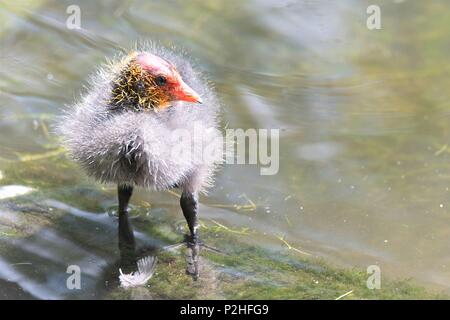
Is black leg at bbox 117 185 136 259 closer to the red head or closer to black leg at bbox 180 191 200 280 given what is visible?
black leg at bbox 180 191 200 280

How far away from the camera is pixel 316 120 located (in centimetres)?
452

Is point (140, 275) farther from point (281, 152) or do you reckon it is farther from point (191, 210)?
point (281, 152)

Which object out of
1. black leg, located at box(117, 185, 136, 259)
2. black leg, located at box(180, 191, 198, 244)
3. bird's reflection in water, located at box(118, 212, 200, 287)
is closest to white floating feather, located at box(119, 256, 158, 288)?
bird's reflection in water, located at box(118, 212, 200, 287)

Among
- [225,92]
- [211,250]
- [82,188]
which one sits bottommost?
[211,250]

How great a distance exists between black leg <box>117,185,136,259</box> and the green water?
0.04 metres

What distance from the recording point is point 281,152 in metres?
4.22

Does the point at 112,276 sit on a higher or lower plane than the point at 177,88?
lower

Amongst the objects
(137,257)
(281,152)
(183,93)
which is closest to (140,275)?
(137,257)

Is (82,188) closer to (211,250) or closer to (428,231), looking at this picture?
(211,250)

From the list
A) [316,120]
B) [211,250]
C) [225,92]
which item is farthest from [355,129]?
[211,250]

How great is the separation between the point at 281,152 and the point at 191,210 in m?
0.95

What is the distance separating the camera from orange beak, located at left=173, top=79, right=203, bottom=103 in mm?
3209
